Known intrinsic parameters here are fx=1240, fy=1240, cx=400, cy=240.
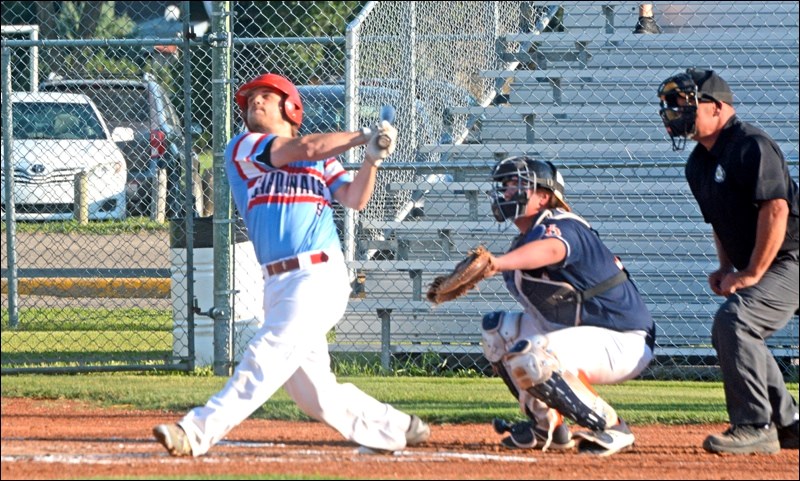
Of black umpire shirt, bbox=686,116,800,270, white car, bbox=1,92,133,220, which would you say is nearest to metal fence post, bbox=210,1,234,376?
black umpire shirt, bbox=686,116,800,270

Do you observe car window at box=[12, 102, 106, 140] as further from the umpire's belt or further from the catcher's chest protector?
the catcher's chest protector

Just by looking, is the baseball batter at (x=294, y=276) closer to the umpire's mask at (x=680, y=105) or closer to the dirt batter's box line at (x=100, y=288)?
the umpire's mask at (x=680, y=105)

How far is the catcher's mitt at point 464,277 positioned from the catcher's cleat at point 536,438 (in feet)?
2.29

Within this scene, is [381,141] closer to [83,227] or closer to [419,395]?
[419,395]

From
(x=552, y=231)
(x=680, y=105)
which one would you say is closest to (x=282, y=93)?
(x=552, y=231)

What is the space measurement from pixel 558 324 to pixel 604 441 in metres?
0.55

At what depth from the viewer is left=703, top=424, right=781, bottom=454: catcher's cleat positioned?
17.7 feet

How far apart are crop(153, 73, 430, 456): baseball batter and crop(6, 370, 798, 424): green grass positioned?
59.9 inches

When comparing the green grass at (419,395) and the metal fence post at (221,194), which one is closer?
the green grass at (419,395)

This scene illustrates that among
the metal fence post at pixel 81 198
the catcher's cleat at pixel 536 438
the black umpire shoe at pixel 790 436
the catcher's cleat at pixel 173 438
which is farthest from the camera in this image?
the metal fence post at pixel 81 198

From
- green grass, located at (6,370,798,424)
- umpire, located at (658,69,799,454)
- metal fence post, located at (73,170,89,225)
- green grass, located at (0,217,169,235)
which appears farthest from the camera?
green grass, located at (0,217,169,235)

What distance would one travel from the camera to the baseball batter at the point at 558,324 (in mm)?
5207

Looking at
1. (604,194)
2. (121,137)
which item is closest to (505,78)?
(604,194)

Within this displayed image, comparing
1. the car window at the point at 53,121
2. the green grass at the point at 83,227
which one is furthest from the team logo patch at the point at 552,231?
the green grass at the point at 83,227
